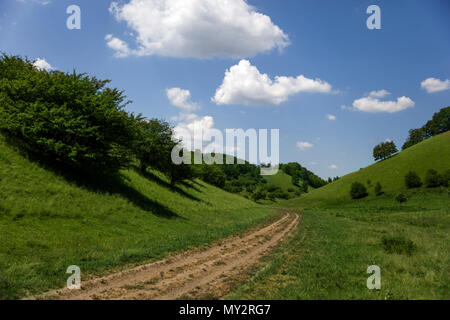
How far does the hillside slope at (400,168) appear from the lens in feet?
298

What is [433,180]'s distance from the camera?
7688 centimetres

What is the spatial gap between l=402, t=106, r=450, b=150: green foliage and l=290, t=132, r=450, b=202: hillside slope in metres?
39.1

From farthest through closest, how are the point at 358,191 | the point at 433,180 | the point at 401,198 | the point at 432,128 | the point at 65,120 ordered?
the point at 432,128 → the point at 358,191 → the point at 433,180 → the point at 401,198 → the point at 65,120

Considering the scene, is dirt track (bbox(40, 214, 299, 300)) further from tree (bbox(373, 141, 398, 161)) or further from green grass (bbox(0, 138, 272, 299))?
tree (bbox(373, 141, 398, 161))

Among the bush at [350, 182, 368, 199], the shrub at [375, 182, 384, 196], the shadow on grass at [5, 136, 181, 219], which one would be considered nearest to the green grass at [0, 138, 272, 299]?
the shadow on grass at [5, 136, 181, 219]

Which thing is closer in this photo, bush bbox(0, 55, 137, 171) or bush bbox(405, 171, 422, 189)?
bush bbox(0, 55, 137, 171)

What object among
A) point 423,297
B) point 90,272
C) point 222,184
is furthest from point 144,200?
point 222,184

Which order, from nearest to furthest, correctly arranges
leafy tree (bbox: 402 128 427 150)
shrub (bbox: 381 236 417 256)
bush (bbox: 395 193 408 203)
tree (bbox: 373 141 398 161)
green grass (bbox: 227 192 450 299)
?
1. green grass (bbox: 227 192 450 299)
2. shrub (bbox: 381 236 417 256)
3. bush (bbox: 395 193 408 203)
4. tree (bbox: 373 141 398 161)
5. leafy tree (bbox: 402 128 427 150)

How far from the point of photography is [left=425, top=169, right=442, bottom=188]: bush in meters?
76.1

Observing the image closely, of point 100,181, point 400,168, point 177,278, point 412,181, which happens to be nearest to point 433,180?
point 412,181

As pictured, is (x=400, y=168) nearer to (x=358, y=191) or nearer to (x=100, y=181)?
(x=358, y=191)

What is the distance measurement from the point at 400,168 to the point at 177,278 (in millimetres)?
116151
